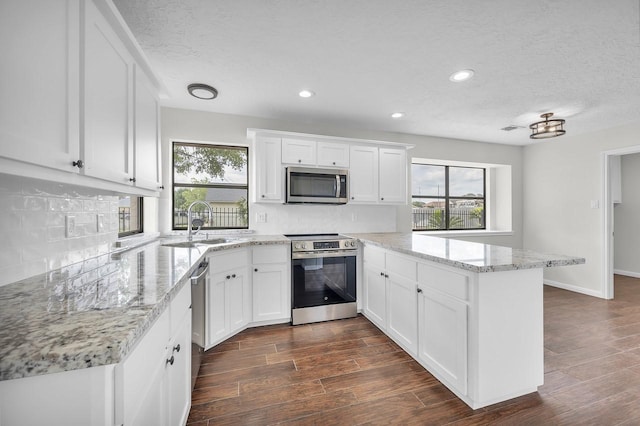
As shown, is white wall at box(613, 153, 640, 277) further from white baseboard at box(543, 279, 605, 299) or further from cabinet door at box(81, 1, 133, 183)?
cabinet door at box(81, 1, 133, 183)

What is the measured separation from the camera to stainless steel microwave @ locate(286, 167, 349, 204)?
10.7ft

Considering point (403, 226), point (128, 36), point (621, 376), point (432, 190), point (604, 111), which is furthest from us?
point (432, 190)

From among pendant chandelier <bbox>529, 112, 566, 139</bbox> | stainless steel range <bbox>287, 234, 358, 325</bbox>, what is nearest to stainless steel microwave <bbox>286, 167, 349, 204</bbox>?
stainless steel range <bbox>287, 234, 358, 325</bbox>

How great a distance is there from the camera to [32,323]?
77 centimetres

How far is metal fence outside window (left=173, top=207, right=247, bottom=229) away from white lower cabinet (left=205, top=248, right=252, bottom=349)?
2.79 ft

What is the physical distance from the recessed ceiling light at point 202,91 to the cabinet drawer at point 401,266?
2398 mm

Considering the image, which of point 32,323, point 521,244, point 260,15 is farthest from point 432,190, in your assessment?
point 32,323

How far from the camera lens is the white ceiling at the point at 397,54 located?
1.67 meters

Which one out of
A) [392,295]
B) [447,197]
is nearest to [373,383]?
[392,295]

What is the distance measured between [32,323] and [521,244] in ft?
20.7

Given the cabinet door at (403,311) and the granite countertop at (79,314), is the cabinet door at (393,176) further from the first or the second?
the granite countertop at (79,314)

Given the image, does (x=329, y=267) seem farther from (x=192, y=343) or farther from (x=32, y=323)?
(x=32, y=323)

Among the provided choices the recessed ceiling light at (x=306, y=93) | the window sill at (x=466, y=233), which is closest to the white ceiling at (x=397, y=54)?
the recessed ceiling light at (x=306, y=93)

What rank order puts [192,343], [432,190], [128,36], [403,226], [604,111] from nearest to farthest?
[128,36] < [192,343] < [604,111] < [403,226] < [432,190]
